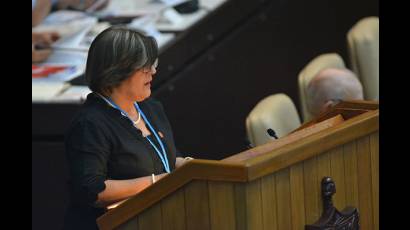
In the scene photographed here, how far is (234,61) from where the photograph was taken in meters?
5.95

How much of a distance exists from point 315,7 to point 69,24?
1245 mm

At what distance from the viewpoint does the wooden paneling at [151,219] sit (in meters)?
3.00

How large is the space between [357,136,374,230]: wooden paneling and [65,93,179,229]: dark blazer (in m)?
0.58

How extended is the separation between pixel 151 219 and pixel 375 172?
623 mm

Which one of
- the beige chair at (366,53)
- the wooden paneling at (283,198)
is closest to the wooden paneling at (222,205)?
the wooden paneling at (283,198)

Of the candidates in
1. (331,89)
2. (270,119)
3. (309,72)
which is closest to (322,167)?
(270,119)

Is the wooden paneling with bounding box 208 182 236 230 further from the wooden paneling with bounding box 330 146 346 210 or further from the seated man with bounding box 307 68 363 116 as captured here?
the seated man with bounding box 307 68 363 116

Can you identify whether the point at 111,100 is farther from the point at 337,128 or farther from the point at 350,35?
the point at 350,35

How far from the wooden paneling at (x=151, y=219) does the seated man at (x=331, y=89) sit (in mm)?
1933

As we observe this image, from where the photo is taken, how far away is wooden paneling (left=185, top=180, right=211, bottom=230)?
292 cm

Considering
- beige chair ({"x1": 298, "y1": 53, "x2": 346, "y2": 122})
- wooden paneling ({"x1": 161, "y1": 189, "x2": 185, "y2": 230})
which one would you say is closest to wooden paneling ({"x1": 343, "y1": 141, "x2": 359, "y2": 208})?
wooden paneling ({"x1": 161, "y1": 189, "x2": 185, "y2": 230})

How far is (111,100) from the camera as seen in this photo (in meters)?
3.45
